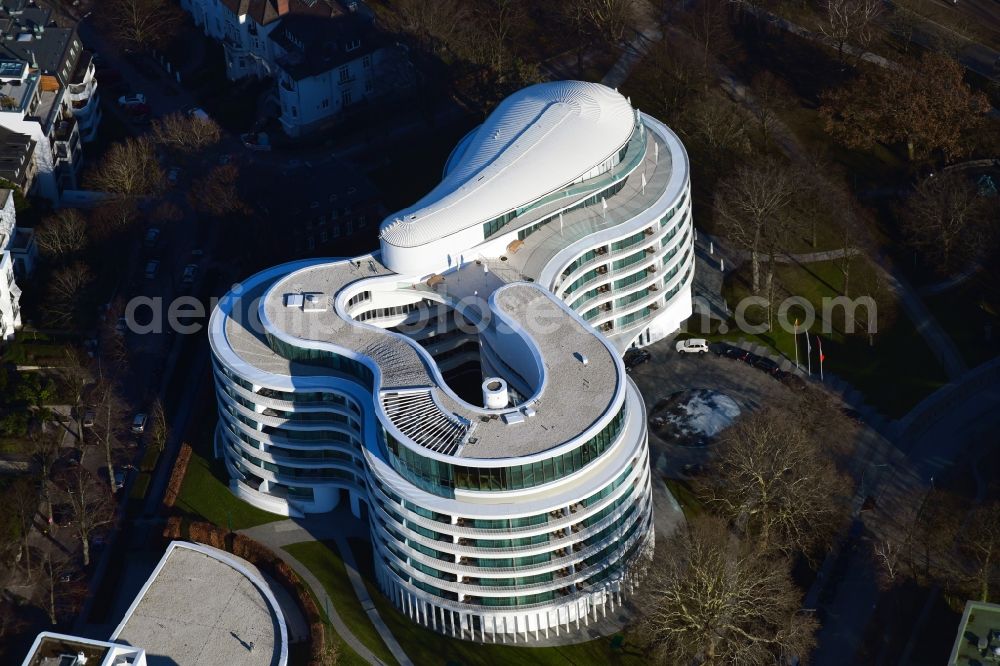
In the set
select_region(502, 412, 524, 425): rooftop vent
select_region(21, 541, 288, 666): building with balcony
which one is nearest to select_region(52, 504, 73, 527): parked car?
select_region(21, 541, 288, 666): building with balcony

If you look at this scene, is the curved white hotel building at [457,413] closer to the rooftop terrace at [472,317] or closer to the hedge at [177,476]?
the rooftop terrace at [472,317]

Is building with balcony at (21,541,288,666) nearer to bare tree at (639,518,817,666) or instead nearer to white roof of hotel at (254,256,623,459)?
white roof of hotel at (254,256,623,459)

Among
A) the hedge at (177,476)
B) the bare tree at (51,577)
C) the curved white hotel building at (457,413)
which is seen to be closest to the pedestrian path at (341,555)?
the curved white hotel building at (457,413)

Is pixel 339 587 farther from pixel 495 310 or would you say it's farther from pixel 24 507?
pixel 24 507

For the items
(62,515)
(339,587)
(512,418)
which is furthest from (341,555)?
(62,515)

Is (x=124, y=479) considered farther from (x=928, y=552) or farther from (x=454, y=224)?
(x=928, y=552)

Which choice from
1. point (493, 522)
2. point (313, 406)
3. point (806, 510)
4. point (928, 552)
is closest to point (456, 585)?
point (493, 522)
